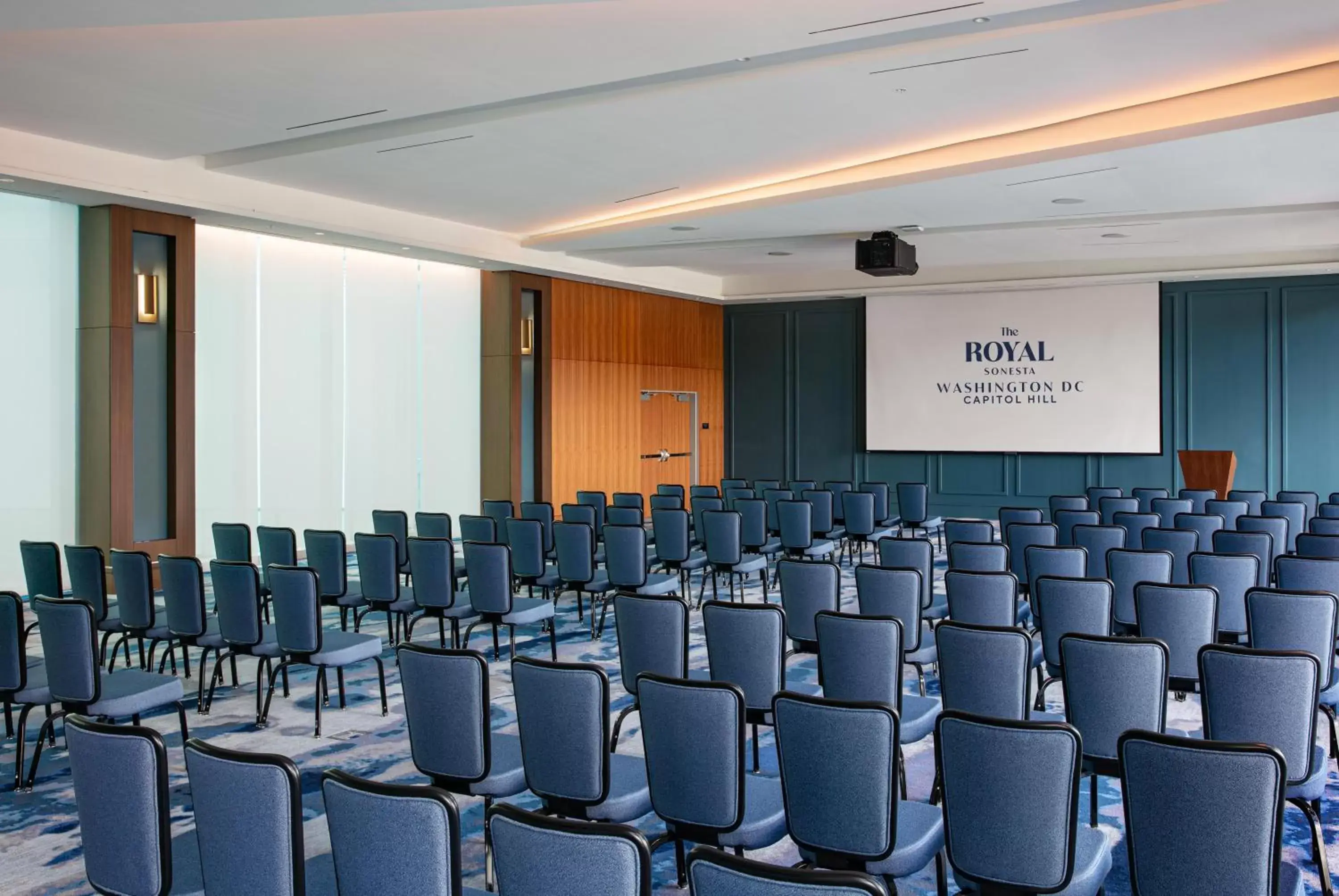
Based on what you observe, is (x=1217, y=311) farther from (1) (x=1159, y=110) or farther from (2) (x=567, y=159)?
(2) (x=567, y=159)

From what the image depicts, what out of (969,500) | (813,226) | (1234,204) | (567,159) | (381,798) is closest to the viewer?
(381,798)

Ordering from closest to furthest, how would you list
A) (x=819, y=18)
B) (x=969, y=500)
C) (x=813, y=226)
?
(x=819, y=18)
(x=813, y=226)
(x=969, y=500)

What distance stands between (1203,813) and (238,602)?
191 inches

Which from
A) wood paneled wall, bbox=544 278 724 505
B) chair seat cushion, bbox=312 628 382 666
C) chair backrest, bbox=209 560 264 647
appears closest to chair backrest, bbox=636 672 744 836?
chair seat cushion, bbox=312 628 382 666

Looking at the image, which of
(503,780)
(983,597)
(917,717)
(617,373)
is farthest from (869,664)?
(617,373)

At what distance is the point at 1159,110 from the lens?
8.01 meters

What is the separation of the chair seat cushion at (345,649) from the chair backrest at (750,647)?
2138 mm

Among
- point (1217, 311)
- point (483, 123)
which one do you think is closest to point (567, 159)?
point (483, 123)

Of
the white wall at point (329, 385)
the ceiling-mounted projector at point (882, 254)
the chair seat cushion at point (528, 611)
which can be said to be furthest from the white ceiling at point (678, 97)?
the chair seat cushion at point (528, 611)

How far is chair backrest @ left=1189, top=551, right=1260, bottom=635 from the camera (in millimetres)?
6207

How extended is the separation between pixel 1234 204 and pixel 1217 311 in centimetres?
550

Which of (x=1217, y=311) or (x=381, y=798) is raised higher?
(x=1217, y=311)

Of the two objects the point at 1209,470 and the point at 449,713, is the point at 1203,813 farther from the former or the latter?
the point at 1209,470

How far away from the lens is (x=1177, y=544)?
300 inches
